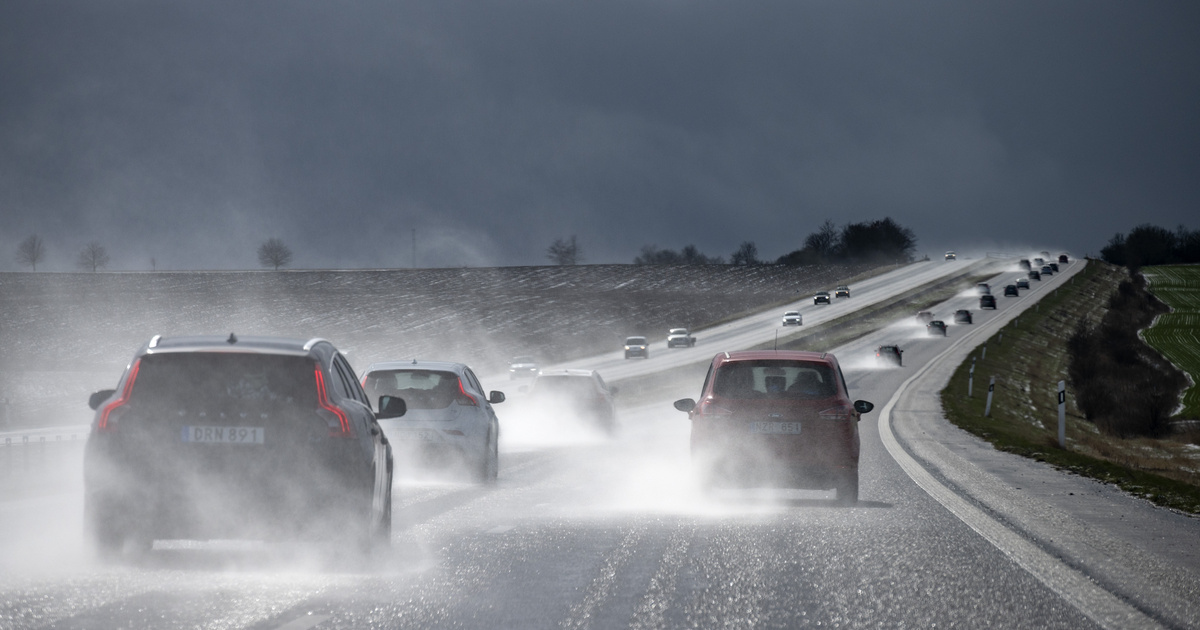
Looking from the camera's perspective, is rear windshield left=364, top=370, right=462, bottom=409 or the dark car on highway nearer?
the dark car on highway

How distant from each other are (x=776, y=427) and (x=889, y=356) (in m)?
50.4

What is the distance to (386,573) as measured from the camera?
8008 mm

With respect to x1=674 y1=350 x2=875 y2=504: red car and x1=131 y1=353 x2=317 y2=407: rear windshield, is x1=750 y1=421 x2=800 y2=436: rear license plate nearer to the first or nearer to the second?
x1=674 y1=350 x2=875 y2=504: red car

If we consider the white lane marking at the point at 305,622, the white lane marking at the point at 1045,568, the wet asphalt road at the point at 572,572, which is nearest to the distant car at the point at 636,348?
the white lane marking at the point at 1045,568

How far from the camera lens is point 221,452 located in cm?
791

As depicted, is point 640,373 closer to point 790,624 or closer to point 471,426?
point 471,426

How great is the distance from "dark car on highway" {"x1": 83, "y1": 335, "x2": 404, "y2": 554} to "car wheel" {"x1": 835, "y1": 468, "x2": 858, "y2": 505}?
5.76 m

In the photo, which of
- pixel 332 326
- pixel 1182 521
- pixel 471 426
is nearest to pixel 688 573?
pixel 1182 521

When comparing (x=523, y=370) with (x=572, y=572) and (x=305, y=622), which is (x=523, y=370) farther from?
(x=305, y=622)

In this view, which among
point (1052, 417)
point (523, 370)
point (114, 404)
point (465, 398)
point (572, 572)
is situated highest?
point (114, 404)

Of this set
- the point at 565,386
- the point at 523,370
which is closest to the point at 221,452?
the point at 565,386

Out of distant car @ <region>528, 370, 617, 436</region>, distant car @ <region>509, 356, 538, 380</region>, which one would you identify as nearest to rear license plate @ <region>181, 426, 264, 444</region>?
distant car @ <region>528, 370, 617, 436</region>

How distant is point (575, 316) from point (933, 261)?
240 feet

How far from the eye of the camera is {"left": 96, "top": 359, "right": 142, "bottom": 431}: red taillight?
26.0 feet
